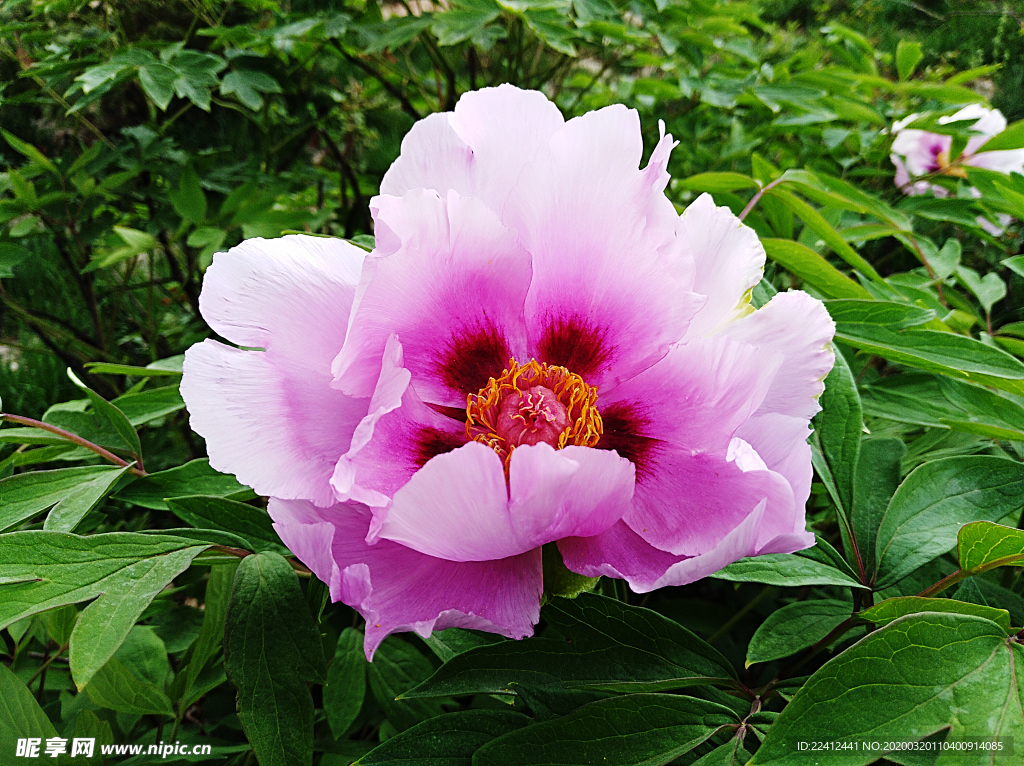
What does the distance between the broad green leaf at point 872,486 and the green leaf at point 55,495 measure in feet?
1.61

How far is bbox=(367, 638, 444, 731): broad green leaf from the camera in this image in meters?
0.53

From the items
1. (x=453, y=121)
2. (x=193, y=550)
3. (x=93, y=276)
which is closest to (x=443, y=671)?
(x=193, y=550)

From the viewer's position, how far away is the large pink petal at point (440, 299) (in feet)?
1.18

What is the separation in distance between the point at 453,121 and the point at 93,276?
4.97 feet

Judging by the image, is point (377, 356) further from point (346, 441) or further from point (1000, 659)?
point (1000, 659)

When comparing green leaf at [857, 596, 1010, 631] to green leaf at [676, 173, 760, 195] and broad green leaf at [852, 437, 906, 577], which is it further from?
green leaf at [676, 173, 760, 195]

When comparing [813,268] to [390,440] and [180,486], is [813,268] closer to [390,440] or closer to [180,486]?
[390,440]

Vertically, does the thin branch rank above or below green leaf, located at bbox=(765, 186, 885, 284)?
below

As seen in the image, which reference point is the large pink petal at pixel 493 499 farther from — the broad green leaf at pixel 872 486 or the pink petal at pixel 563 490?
the broad green leaf at pixel 872 486

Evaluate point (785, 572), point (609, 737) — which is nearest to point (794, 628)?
point (785, 572)

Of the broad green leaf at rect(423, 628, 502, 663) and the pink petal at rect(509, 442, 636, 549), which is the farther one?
the broad green leaf at rect(423, 628, 502, 663)

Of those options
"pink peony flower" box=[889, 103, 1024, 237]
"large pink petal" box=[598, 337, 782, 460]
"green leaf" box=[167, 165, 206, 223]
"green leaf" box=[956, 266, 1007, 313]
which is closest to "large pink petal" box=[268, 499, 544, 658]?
"large pink petal" box=[598, 337, 782, 460]

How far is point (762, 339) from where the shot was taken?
39 centimetres

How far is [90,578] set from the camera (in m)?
0.38
